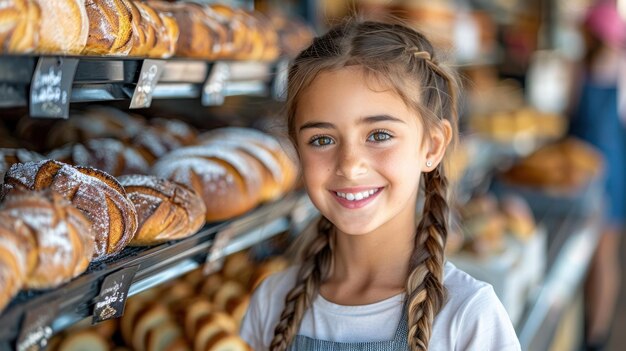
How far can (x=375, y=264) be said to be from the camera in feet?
4.62

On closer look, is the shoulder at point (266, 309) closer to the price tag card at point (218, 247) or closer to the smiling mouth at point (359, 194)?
the price tag card at point (218, 247)

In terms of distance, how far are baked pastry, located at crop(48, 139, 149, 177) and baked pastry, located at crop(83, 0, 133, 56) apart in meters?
0.43

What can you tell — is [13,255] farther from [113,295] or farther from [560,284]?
[560,284]

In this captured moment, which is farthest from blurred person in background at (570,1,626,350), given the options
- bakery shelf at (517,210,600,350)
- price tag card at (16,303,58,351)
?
price tag card at (16,303,58,351)

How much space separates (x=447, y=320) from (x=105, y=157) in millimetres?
881

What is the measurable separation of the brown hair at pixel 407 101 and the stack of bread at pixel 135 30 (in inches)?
12.0

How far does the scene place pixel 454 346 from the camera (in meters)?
1.26

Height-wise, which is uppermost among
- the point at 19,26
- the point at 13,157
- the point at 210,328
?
the point at 19,26

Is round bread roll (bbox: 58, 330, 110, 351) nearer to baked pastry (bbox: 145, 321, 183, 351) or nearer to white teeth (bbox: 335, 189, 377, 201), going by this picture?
baked pastry (bbox: 145, 321, 183, 351)

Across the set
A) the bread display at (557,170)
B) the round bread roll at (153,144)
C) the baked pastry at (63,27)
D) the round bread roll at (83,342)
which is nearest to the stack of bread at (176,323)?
the round bread roll at (83,342)

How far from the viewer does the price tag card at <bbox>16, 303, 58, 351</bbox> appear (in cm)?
87

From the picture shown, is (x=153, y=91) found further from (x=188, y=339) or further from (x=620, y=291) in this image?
(x=620, y=291)

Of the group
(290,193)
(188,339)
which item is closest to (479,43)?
(290,193)

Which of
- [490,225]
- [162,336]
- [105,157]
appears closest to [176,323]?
[162,336]
